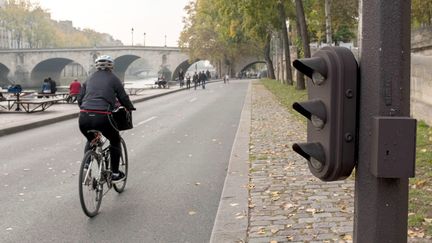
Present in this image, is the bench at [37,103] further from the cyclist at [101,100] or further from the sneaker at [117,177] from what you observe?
the cyclist at [101,100]

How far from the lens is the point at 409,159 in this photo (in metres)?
1.79

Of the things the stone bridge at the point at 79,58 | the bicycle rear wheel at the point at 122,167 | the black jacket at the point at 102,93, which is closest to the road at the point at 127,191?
the bicycle rear wheel at the point at 122,167

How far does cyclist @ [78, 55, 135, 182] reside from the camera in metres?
5.55

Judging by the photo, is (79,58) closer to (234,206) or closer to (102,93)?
(102,93)

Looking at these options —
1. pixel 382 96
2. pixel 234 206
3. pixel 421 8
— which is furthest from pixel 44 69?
pixel 382 96

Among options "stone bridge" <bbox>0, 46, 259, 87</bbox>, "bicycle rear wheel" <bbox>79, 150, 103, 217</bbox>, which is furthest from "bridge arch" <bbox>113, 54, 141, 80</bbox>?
"bicycle rear wheel" <bbox>79, 150, 103, 217</bbox>

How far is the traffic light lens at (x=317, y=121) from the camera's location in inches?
78.6

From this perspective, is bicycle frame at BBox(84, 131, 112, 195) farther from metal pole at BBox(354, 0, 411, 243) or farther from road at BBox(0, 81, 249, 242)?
metal pole at BBox(354, 0, 411, 243)

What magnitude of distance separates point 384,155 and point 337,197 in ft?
13.0

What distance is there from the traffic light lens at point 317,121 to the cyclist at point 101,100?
12.7 feet

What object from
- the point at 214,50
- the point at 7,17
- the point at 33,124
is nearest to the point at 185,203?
the point at 33,124

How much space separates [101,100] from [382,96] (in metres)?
4.22

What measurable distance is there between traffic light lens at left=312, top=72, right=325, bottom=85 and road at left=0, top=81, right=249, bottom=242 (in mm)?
2908

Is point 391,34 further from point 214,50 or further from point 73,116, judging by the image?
point 214,50
